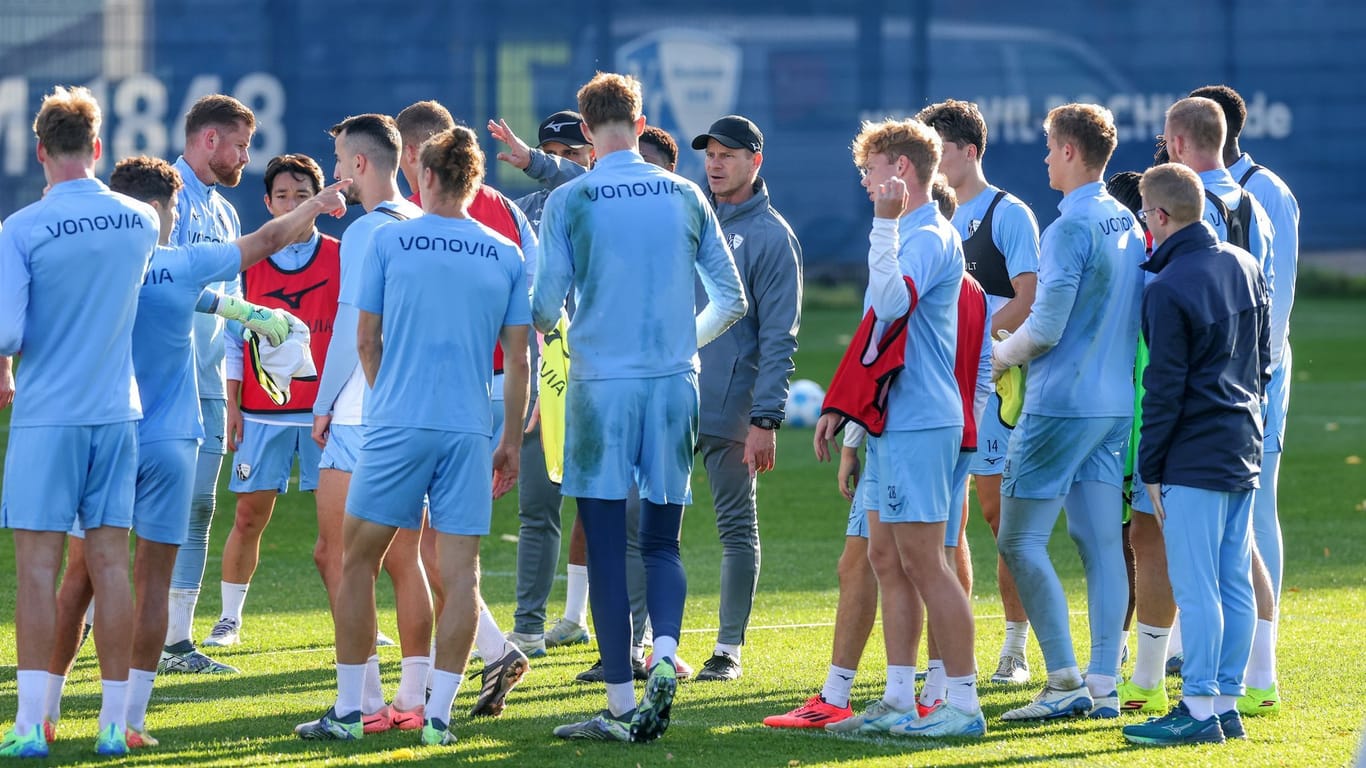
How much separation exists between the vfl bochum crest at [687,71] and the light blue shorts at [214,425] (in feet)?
55.5

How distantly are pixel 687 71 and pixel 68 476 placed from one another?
64.3 feet

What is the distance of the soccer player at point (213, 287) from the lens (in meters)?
7.12

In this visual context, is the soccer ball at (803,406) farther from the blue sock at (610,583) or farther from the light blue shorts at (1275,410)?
the blue sock at (610,583)

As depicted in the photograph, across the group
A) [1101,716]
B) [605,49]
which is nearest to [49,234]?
[1101,716]

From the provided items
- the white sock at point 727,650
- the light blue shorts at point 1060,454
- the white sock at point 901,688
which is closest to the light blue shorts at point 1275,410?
the light blue shorts at point 1060,454

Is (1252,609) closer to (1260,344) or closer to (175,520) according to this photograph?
(1260,344)

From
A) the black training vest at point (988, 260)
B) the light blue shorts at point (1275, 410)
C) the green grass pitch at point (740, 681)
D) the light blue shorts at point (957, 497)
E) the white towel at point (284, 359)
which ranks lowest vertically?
the green grass pitch at point (740, 681)

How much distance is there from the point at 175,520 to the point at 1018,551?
9.11ft

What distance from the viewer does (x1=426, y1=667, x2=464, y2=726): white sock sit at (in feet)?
18.4

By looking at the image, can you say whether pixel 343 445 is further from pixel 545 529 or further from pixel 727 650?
pixel 727 650

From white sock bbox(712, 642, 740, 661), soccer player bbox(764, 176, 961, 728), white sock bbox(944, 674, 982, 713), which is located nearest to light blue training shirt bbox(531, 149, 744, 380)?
soccer player bbox(764, 176, 961, 728)

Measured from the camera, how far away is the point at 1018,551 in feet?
20.0

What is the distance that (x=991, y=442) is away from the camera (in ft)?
22.2

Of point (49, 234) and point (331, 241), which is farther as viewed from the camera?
point (331, 241)
